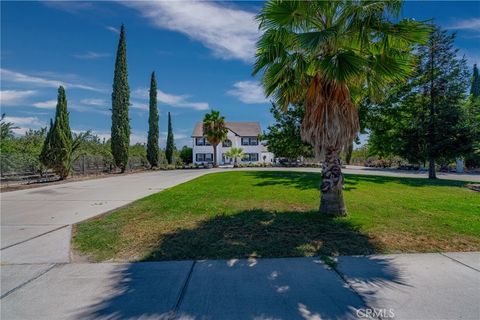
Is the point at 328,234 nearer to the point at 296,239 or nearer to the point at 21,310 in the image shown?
the point at 296,239

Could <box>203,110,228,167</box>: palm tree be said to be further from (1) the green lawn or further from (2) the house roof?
(1) the green lawn

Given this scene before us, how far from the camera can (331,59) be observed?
18.0 feet

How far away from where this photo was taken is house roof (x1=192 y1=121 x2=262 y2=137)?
46.8m

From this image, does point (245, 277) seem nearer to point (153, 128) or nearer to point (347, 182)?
point (347, 182)

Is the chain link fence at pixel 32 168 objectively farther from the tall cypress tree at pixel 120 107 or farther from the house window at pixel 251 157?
the house window at pixel 251 157

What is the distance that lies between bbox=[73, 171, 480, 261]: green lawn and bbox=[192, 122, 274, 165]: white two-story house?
37.4 meters

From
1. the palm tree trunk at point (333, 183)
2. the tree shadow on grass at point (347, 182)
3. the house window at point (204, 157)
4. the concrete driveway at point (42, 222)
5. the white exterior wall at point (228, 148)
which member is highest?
the white exterior wall at point (228, 148)

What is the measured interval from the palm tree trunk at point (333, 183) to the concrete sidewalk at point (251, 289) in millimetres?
2151

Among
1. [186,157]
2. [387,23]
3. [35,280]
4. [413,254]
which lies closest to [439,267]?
[413,254]

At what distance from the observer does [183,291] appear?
3189 mm

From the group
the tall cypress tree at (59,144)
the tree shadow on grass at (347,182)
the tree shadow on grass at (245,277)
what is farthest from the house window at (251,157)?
the tree shadow on grass at (245,277)

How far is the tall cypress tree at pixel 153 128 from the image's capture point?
33625 millimetres

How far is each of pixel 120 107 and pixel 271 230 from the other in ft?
78.2

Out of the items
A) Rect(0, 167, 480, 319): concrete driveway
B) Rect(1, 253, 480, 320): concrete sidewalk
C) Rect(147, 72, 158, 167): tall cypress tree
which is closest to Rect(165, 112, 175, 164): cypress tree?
Rect(147, 72, 158, 167): tall cypress tree
